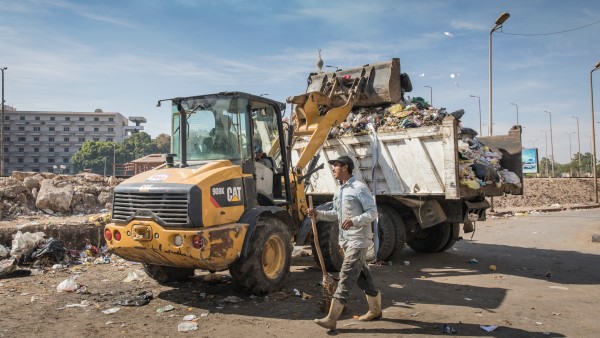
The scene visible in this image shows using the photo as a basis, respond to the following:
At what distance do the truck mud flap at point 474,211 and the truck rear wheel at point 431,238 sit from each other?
0.84m

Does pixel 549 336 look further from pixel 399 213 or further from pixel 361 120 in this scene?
pixel 361 120

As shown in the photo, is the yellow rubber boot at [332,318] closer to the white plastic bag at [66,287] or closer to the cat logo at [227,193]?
the cat logo at [227,193]

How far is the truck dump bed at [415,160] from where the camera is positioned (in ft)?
23.1

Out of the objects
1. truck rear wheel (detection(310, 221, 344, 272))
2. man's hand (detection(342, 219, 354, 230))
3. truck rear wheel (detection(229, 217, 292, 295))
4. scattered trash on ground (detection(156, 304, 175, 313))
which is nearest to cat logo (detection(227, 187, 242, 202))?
truck rear wheel (detection(229, 217, 292, 295))

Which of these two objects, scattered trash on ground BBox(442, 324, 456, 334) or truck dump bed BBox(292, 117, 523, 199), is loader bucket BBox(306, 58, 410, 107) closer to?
truck dump bed BBox(292, 117, 523, 199)

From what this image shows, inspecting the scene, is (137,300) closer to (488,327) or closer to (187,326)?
(187,326)

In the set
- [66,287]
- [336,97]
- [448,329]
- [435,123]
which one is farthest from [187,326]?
[336,97]

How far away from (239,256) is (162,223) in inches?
35.3

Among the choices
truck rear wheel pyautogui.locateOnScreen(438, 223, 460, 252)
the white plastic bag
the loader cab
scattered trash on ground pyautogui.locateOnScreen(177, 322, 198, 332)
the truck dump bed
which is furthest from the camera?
truck rear wheel pyautogui.locateOnScreen(438, 223, 460, 252)

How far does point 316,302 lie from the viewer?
17.6ft

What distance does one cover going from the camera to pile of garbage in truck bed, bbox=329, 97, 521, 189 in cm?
741

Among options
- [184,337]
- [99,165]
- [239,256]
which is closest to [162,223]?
[239,256]

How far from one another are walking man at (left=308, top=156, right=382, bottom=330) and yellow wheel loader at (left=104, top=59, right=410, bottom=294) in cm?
104

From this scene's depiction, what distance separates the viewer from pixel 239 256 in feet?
16.7
